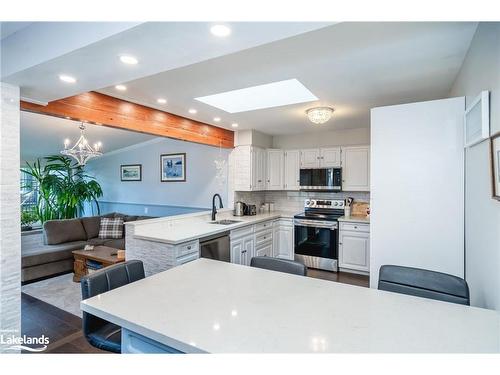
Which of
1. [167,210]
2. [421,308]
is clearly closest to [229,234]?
[421,308]

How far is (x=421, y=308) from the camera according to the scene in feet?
3.88

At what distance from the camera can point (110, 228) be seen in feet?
16.6

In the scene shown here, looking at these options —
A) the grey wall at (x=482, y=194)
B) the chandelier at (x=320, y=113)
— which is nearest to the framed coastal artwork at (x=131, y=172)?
the chandelier at (x=320, y=113)

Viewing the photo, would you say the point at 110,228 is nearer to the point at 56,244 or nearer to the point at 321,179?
the point at 56,244

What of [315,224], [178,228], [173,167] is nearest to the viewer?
[178,228]

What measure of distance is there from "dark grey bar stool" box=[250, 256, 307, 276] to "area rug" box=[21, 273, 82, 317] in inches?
88.1

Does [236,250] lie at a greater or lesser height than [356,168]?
lesser

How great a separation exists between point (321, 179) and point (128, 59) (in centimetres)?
358

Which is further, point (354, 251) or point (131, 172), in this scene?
point (131, 172)

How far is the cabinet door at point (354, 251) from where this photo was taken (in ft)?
12.7

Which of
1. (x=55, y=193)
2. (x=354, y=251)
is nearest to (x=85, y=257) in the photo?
(x=55, y=193)

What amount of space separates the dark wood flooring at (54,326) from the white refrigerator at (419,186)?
2566 mm

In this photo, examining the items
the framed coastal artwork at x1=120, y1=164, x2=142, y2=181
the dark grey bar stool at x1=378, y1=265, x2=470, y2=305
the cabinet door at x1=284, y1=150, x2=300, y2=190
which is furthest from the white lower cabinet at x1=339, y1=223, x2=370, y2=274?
the framed coastal artwork at x1=120, y1=164, x2=142, y2=181

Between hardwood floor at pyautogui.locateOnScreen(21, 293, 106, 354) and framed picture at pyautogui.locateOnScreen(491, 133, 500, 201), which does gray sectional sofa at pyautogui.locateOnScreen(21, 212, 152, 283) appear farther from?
framed picture at pyautogui.locateOnScreen(491, 133, 500, 201)
